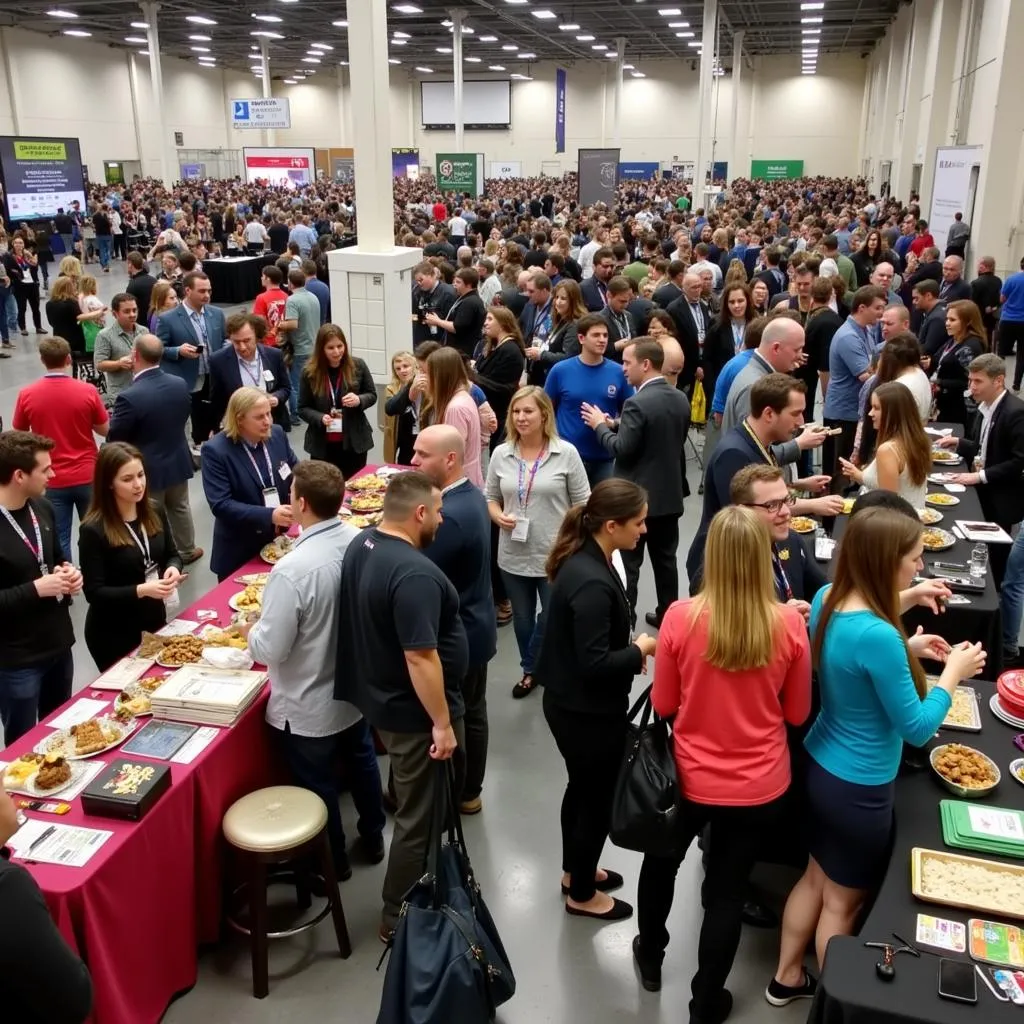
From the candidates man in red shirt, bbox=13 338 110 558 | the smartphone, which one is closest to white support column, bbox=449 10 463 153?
man in red shirt, bbox=13 338 110 558

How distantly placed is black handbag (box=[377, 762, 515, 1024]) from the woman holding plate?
1.59 metres

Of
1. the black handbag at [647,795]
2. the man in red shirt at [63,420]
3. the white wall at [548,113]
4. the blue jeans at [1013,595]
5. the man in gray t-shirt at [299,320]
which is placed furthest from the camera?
the white wall at [548,113]

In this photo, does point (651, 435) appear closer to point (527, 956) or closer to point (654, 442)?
point (654, 442)

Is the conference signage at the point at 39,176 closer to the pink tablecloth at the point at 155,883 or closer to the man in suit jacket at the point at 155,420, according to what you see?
the man in suit jacket at the point at 155,420

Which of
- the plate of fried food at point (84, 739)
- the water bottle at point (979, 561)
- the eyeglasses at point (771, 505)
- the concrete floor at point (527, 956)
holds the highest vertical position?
the eyeglasses at point (771, 505)

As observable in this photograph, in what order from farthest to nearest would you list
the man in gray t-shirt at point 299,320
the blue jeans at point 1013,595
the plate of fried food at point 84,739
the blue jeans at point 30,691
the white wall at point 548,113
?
the white wall at point 548,113, the man in gray t-shirt at point 299,320, the blue jeans at point 1013,595, the blue jeans at point 30,691, the plate of fried food at point 84,739

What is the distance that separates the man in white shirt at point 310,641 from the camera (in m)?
2.84

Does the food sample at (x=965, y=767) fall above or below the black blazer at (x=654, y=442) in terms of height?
below

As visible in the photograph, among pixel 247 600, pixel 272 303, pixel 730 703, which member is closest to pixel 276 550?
pixel 247 600

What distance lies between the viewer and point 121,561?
11.0 feet

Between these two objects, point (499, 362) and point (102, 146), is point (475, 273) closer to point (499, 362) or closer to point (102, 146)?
point (499, 362)

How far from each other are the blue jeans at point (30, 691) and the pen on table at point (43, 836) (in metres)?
0.90

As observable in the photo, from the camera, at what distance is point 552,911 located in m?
3.18

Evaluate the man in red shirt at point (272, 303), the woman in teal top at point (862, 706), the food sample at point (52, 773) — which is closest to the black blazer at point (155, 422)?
the food sample at point (52, 773)
